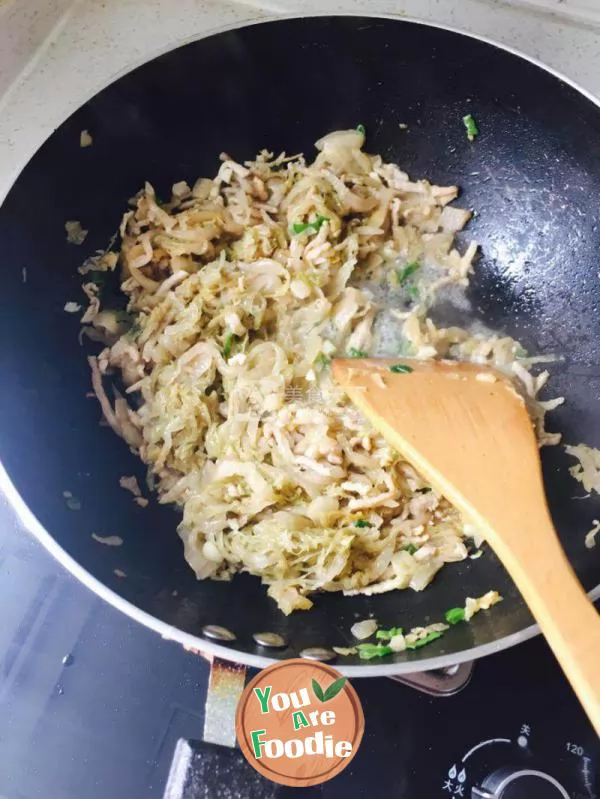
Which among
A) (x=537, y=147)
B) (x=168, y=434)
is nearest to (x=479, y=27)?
(x=537, y=147)

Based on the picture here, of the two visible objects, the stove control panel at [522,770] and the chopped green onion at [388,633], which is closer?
the stove control panel at [522,770]

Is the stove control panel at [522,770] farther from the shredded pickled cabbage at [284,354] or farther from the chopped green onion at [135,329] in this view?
the chopped green onion at [135,329]

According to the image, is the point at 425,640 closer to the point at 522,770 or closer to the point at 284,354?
the point at 522,770

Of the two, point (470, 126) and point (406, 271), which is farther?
point (406, 271)

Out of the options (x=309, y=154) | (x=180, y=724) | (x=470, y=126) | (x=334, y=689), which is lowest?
(x=180, y=724)

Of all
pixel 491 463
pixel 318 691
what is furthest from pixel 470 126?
pixel 318 691

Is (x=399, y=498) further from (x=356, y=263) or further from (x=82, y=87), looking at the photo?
(x=82, y=87)

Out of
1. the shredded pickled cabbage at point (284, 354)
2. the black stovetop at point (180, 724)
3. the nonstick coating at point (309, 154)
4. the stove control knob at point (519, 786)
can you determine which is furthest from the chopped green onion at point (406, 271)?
the stove control knob at point (519, 786)
